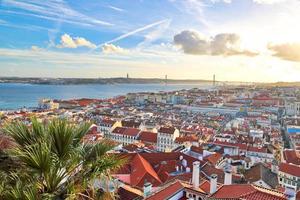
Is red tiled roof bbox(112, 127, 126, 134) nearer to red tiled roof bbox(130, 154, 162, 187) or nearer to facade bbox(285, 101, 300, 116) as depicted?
red tiled roof bbox(130, 154, 162, 187)

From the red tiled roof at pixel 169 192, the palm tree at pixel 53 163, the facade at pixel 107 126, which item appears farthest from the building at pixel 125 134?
the palm tree at pixel 53 163

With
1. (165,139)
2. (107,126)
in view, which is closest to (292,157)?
(165,139)

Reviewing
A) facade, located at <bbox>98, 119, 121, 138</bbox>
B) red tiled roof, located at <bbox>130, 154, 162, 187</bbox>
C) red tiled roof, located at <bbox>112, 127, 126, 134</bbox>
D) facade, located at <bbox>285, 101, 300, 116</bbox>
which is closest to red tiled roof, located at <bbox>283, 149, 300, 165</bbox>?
red tiled roof, located at <bbox>130, 154, 162, 187</bbox>

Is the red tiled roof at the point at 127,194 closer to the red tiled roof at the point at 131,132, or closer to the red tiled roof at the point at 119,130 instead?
the red tiled roof at the point at 131,132

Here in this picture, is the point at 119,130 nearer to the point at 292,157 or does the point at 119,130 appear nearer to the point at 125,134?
the point at 125,134

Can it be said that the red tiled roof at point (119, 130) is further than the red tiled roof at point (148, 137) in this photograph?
Yes

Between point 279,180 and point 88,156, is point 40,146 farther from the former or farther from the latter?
point 279,180

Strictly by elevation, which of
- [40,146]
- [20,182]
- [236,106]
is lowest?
[236,106]

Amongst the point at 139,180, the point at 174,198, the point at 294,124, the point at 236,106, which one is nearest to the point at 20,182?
the point at 174,198
